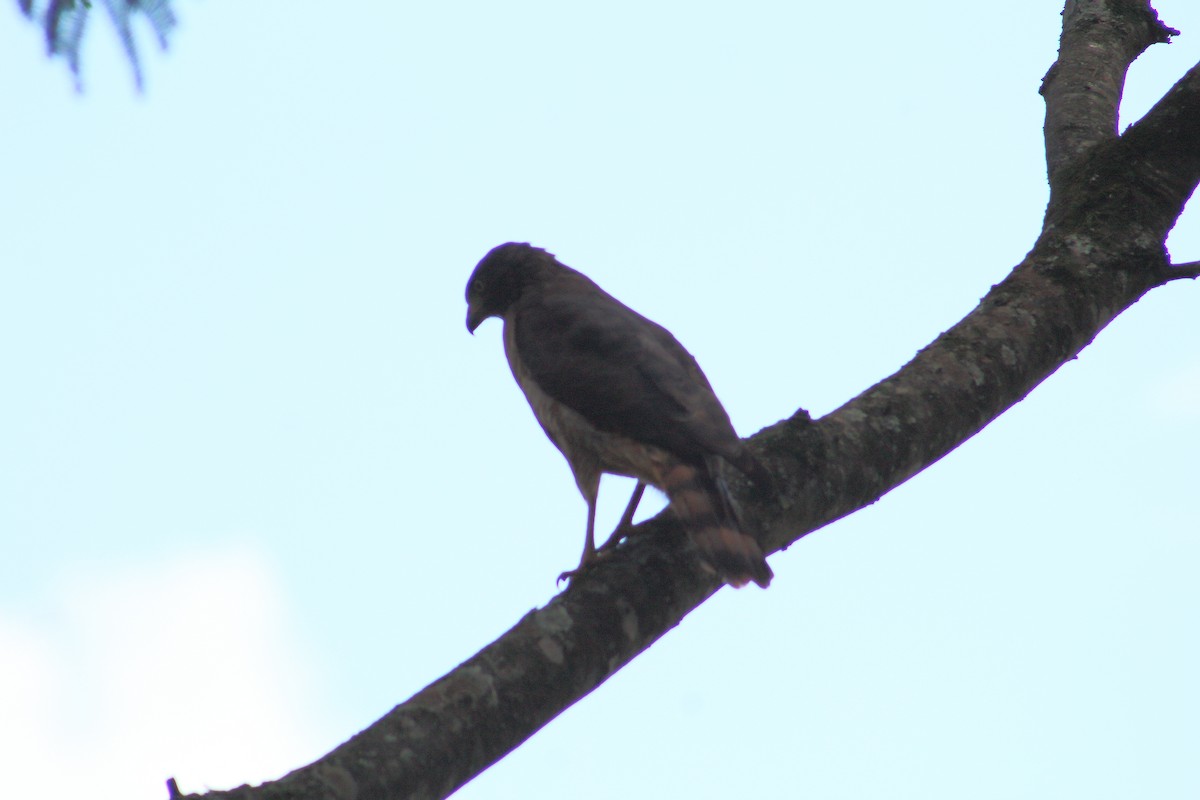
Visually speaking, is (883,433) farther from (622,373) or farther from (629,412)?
(622,373)

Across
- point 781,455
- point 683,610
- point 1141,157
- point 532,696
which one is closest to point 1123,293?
point 1141,157

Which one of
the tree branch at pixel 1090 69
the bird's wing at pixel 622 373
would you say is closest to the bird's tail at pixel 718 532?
the bird's wing at pixel 622 373

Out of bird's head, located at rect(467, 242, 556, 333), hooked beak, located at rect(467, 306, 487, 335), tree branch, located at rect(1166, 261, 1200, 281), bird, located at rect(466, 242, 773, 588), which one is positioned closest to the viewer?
bird, located at rect(466, 242, 773, 588)

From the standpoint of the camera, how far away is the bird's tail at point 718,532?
3.34 m

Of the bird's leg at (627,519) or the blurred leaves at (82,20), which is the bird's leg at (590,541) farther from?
the blurred leaves at (82,20)

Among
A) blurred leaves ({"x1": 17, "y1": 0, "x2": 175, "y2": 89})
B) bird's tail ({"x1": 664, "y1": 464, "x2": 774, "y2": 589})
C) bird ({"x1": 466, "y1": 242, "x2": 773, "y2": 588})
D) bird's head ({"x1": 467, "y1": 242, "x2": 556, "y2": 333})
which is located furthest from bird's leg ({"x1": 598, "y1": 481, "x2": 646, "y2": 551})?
blurred leaves ({"x1": 17, "y1": 0, "x2": 175, "y2": 89})

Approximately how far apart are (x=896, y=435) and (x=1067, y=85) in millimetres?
2379

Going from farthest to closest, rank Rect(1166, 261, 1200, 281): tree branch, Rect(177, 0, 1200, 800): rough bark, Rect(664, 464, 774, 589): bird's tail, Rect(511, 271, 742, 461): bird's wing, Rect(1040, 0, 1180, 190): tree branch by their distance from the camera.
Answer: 1. Rect(1040, 0, 1180, 190): tree branch
2. Rect(1166, 261, 1200, 281): tree branch
3. Rect(511, 271, 742, 461): bird's wing
4. Rect(664, 464, 774, 589): bird's tail
5. Rect(177, 0, 1200, 800): rough bark

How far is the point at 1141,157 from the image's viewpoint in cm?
440

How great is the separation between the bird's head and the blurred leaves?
290cm

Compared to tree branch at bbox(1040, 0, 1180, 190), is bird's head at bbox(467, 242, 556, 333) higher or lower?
higher

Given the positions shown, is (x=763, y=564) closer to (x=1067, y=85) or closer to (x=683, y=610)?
(x=683, y=610)

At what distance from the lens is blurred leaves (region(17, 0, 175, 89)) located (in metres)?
2.86

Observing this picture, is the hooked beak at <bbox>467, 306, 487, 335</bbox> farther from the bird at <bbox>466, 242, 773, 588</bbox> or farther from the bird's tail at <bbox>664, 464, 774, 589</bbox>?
the bird's tail at <bbox>664, 464, 774, 589</bbox>
